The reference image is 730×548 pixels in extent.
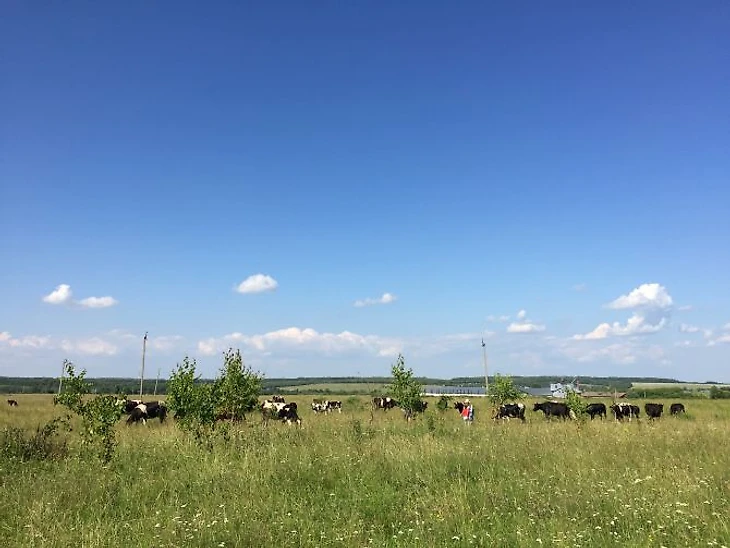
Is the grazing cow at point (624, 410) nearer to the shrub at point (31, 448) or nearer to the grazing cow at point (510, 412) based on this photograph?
the grazing cow at point (510, 412)

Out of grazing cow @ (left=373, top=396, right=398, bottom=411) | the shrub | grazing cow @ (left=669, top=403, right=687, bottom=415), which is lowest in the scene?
grazing cow @ (left=669, top=403, right=687, bottom=415)

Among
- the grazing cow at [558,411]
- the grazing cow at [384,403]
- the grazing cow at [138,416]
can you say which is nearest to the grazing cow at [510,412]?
the grazing cow at [558,411]

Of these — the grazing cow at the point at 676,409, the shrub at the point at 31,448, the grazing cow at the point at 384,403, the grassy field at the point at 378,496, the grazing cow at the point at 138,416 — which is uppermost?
the shrub at the point at 31,448

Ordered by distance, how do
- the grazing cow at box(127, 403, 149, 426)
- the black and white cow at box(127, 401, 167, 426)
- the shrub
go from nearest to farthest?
the shrub, the grazing cow at box(127, 403, 149, 426), the black and white cow at box(127, 401, 167, 426)

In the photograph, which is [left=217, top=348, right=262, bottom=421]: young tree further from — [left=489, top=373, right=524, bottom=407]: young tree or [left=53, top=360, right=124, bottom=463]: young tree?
[left=489, top=373, right=524, bottom=407]: young tree

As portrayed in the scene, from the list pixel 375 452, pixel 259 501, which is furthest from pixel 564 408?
pixel 259 501

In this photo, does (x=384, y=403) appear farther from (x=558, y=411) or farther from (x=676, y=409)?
(x=676, y=409)

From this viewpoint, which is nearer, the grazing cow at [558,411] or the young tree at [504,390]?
the grazing cow at [558,411]

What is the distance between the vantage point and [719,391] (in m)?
78.7

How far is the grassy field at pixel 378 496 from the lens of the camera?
747cm

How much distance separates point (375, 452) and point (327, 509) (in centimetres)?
446

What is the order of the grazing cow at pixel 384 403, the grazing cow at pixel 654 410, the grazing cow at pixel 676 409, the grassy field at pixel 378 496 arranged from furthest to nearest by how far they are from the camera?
the grazing cow at pixel 384 403, the grazing cow at pixel 676 409, the grazing cow at pixel 654 410, the grassy field at pixel 378 496

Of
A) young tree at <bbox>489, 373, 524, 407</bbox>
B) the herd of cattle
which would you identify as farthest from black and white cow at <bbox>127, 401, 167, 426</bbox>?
young tree at <bbox>489, 373, 524, 407</bbox>

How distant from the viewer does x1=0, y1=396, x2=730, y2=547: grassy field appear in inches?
294
